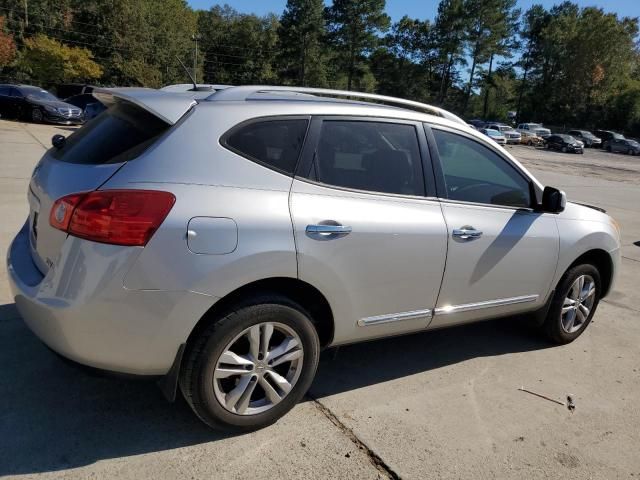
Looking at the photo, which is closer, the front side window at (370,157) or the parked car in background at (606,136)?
the front side window at (370,157)

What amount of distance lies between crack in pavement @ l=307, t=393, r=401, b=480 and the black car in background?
21.6 metres

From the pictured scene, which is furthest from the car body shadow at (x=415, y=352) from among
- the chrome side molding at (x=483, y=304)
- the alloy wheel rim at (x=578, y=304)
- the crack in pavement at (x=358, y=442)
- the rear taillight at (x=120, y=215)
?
the rear taillight at (x=120, y=215)

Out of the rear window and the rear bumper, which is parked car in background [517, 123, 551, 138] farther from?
the rear bumper

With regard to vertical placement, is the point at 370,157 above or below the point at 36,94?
above

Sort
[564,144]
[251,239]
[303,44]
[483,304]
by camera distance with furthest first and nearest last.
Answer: [303,44], [564,144], [483,304], [251,239]

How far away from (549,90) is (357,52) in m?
27.9

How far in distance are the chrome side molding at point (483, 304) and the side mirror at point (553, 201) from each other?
0.63 meters

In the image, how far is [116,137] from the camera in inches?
107

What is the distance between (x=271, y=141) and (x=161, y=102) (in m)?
0.57

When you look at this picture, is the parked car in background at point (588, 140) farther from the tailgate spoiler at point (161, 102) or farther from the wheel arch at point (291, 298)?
the tailgate spoiler at point (161, 102)

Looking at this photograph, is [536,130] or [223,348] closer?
[223,348]

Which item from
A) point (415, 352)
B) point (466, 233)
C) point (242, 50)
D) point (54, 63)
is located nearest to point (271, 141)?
point (466, 233)

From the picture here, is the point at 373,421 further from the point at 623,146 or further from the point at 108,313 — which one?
the point at 623,146

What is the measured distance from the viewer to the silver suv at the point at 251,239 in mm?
2379
